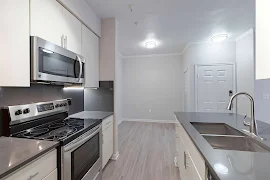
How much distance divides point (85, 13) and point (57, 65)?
41.6 inches

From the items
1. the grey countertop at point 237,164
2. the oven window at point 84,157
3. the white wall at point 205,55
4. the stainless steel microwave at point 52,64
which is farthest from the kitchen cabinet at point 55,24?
the white wall at point 205,55

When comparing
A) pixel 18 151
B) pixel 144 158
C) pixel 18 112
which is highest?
pixel 18 112

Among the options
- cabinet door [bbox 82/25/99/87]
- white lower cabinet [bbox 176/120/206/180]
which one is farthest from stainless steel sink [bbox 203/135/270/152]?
cabinet door [bbox 82/25/99/87]

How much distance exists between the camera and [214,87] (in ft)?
13.9

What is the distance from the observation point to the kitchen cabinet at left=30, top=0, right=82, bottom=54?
1.29m

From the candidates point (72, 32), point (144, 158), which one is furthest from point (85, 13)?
point (144, 158)

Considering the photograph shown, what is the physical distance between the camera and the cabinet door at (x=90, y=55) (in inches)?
84.7

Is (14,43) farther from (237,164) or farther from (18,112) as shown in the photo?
(237,164)

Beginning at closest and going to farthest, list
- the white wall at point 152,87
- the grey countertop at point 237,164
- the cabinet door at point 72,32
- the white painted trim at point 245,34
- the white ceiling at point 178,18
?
the grey countertop at point 237,164 < the cabinet door at point 72,32 < the white ceiling at point 178,18 < the white painted trim at point 245,34 < the white wall at point 152,87

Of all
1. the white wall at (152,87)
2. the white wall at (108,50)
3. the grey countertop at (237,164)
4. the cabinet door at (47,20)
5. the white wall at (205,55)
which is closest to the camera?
the grey countertop at (237,164)

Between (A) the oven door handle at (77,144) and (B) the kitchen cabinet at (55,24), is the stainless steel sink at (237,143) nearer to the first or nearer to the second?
(A) the oven door handle at (77,144)

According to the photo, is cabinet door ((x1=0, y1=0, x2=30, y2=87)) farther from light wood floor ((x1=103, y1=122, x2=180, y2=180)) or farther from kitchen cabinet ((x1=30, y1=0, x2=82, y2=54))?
light wood floor ((x1=103, y1=122, x2=180, y2=180))

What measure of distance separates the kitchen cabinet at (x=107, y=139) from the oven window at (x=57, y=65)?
2.88ft

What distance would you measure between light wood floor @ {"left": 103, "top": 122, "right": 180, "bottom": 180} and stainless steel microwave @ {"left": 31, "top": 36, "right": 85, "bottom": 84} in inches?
61.5
